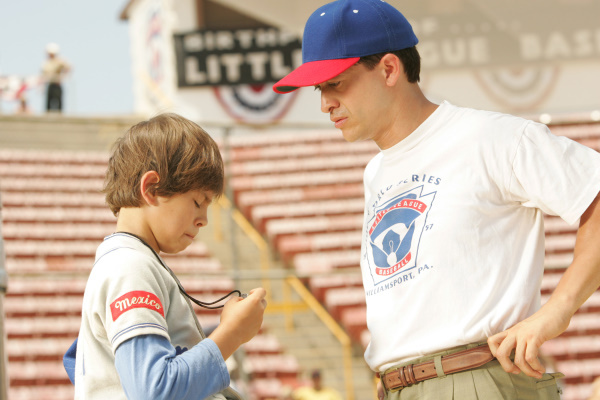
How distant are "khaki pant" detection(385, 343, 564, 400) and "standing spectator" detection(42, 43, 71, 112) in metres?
17.0

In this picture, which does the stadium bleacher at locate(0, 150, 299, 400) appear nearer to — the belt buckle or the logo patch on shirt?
the belt buckle

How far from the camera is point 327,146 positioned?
14664 mm

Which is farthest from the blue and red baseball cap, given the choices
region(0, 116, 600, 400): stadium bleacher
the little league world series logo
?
region(0, 116, 600, 400): stadium bleacher

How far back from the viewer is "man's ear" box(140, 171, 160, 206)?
5.19 feet

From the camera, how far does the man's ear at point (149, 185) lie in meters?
1.58

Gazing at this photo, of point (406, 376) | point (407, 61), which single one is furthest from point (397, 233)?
point (407, 61)

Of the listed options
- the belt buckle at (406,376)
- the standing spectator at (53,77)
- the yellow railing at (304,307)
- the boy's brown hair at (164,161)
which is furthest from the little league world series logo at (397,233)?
the standing spectator at (53,77)

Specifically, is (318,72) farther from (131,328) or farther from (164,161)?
(131,328)

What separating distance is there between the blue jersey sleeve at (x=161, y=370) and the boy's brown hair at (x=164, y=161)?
1.01 ft

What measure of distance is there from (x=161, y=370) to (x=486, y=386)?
67cm

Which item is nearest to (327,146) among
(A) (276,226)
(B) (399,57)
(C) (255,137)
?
(C) (255,137)

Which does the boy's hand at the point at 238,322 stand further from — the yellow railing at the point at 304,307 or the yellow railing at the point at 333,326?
the yellow railing at the point at 304,307

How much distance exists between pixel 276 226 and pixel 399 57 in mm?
10054

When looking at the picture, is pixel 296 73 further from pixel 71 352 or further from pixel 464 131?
pixel 71 352
